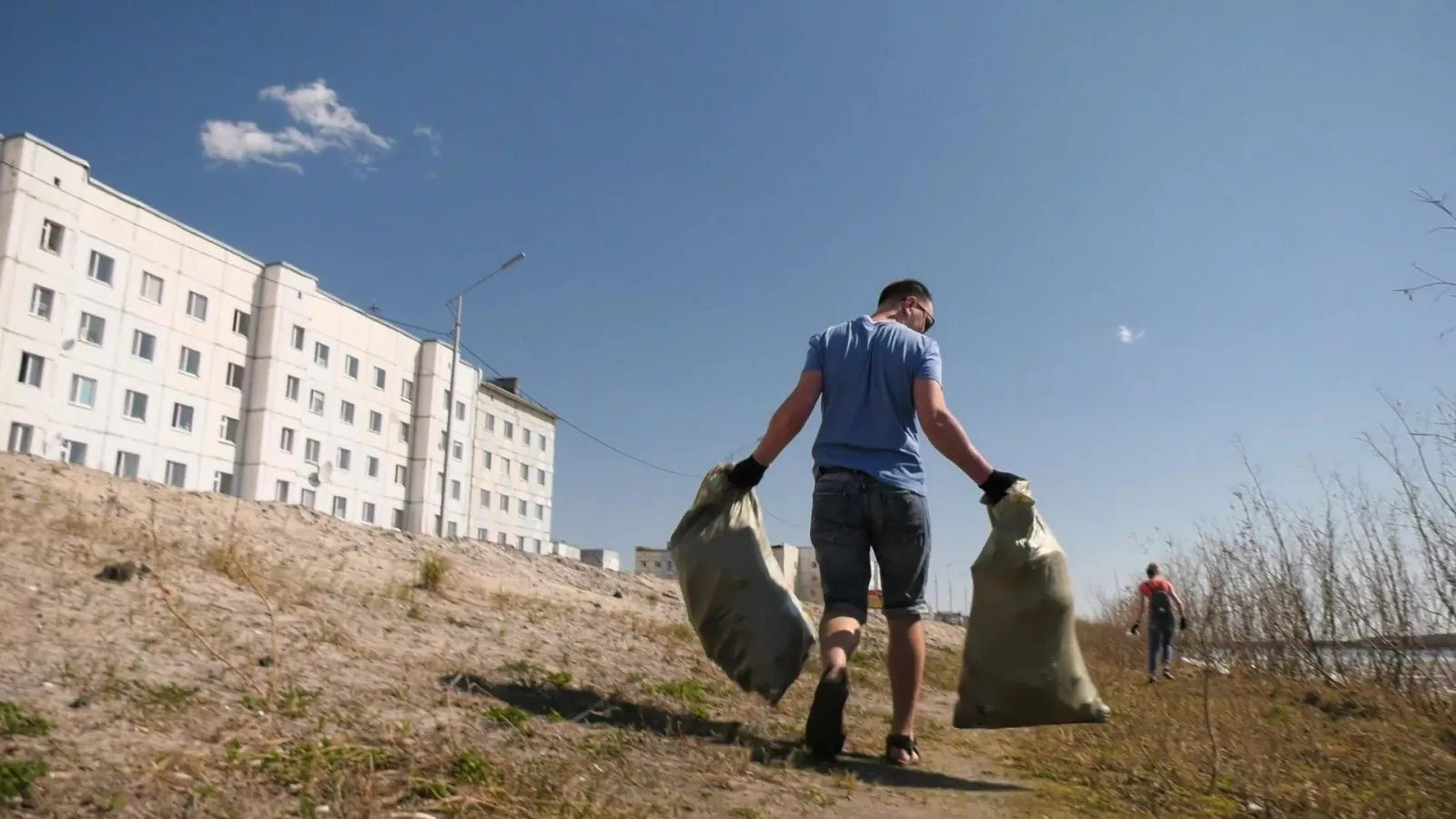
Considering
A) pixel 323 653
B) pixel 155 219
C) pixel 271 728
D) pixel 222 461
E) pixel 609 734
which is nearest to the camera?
pixel 271 728

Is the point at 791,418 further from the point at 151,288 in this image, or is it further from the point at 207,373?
the point at 207,373

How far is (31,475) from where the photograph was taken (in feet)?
42.7

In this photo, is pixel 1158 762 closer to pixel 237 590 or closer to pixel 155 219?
pixel 237 590

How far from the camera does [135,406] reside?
1314 inches

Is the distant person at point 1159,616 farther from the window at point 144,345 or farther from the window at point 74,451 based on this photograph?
the window at point 144,345

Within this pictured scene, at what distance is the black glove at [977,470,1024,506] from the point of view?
135 inches

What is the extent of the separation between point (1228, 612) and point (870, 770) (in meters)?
8.61

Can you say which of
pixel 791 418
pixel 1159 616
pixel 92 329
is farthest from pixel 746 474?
pixel 92 329

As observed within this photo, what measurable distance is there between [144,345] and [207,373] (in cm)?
324

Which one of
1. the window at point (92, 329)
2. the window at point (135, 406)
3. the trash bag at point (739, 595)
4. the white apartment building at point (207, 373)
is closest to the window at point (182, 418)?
the white apartment building at point (207, 373)

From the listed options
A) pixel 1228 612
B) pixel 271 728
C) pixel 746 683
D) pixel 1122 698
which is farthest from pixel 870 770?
pixel 1228 612

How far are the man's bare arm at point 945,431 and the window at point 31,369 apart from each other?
3493 centimetres

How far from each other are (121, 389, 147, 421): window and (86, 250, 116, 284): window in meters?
4.08

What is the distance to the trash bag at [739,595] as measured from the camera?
3408 millimetres
